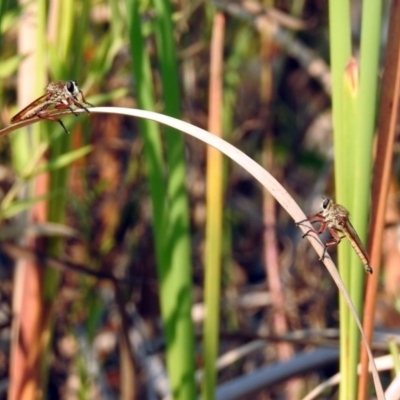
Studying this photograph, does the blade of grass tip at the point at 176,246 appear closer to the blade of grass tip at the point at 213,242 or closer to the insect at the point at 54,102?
the blade of grass tip at the point at 213,242

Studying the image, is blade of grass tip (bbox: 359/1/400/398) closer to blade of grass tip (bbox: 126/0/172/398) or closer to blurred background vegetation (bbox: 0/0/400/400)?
blurred background vegetation (bbox: 0/0/400/400)

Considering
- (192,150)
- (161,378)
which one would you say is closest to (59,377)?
(161,378)

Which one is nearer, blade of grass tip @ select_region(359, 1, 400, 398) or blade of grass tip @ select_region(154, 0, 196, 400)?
blade of grass tip @ select_region(359, 1, 400, 398)

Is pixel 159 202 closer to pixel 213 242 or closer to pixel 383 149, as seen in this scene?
pixel 213 242

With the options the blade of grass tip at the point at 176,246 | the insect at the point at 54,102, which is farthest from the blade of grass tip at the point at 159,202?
the insect at the point at 54,102

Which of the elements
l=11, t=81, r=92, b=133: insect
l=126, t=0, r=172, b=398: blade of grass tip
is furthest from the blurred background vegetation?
l=11, t=81, r=92, b=133: insect

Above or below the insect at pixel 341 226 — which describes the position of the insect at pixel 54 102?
above
